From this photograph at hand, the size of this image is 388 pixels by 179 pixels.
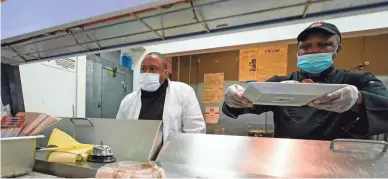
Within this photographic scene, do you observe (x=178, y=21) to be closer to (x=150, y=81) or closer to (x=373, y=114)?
(x=373, y=114)

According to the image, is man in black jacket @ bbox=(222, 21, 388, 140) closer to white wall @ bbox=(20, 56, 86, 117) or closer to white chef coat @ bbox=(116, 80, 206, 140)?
white chef coat @ bbox=(116, 80, 206, 140)

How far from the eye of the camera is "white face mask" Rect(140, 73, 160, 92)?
65.7 inches

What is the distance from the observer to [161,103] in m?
1.70

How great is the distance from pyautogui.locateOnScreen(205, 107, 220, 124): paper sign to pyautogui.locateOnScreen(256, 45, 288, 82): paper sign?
2.17 feet

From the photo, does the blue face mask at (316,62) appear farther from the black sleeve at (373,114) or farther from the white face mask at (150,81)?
the white face mask at (150,81)

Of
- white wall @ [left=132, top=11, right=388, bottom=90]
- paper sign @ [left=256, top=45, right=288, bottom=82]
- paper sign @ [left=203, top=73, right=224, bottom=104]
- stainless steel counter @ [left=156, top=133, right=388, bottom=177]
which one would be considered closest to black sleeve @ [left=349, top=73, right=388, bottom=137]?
stainless steel counter @ [left=156, top=133, right=388, bottom=177]

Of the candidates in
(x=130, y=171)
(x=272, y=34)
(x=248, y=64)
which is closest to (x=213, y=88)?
(x=248, y=64)

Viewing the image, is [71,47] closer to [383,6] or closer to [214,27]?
[214,27]

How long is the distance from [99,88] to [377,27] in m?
2.79

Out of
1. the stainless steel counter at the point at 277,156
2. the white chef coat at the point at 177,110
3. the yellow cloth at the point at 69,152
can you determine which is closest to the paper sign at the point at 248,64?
the white chef coat at the point at 177,110

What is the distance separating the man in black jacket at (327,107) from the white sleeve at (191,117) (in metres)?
0.57

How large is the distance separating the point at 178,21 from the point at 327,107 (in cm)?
58

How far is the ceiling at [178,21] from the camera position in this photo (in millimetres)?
653

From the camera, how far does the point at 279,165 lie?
0.68 metres
